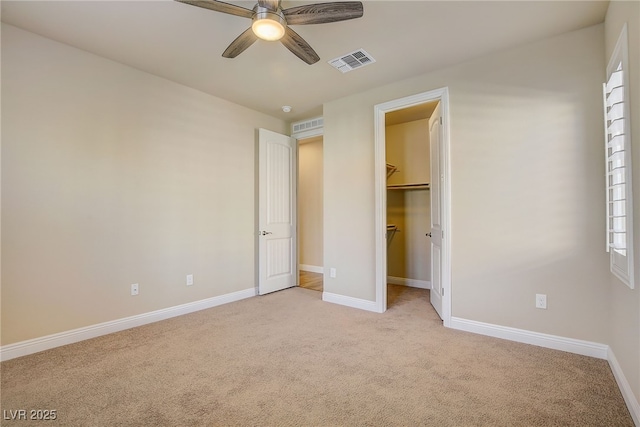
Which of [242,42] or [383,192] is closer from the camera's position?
[242,42]

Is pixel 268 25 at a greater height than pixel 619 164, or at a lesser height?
greater

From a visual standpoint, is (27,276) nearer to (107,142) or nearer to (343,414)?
(107,142)

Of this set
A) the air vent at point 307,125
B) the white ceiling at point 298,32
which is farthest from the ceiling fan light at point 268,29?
the air vent at point 307,125

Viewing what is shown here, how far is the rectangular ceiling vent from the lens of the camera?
274 cm

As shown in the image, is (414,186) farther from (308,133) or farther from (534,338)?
(534,338)

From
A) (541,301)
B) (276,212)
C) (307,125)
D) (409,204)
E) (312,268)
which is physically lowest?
(312,268)

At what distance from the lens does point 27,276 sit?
7.80 ft

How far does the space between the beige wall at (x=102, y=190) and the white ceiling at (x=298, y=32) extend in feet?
1.14

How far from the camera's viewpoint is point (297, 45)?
2.17 meters

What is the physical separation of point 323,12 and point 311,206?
4.49 m

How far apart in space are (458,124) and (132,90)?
3.37 meters

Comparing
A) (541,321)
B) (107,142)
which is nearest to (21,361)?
(107,142)

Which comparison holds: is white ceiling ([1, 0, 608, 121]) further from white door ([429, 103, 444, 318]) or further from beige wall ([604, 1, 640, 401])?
white door ([429, 103, 444, 318])

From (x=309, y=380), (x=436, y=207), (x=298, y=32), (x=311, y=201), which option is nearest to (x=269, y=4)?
(x=298, y=32)
